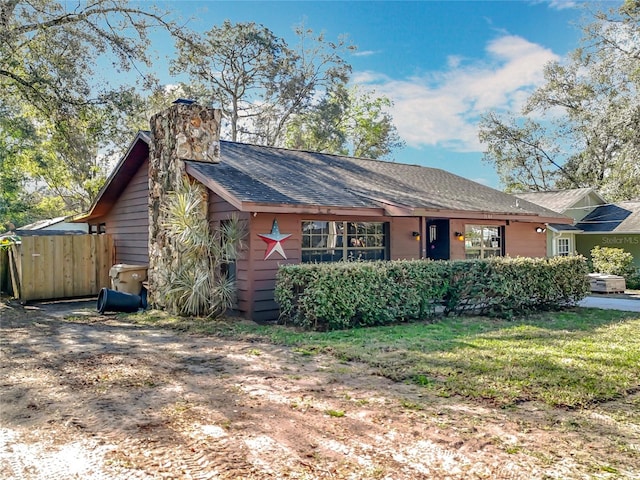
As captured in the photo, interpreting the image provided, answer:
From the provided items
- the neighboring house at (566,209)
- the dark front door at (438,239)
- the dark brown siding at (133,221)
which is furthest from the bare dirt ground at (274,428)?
the neighboring house at (566,209)

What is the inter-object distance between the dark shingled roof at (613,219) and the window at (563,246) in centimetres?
76

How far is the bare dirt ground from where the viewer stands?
2684mm

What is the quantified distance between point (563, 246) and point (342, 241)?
13.2 metres

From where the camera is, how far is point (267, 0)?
613 inches

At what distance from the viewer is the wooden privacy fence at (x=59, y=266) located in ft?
34.2

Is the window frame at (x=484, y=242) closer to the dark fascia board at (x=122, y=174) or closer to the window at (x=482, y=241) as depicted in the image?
the window at (x=482, y=241)

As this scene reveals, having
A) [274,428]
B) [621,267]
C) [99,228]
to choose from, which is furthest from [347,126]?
[274,428]

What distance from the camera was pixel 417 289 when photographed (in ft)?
26.7

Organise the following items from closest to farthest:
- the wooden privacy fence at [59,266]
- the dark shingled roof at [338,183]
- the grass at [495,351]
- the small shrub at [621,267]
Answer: the grass at [495,351]
the dark shingled roof at [338,183]
the wooden privacy fence at [59,266]
the small shrub at [621,267]

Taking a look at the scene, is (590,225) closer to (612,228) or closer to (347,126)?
(612,228)

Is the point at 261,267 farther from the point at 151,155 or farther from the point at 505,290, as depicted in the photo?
the point at 505,290

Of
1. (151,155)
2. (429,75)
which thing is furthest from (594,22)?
(151,155)

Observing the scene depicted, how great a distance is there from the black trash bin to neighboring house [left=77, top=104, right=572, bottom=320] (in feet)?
2.70

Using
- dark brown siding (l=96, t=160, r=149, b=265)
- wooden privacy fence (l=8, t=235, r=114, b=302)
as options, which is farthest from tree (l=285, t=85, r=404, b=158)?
wooden privacy fence (l=8, t=235, r=114, b=302)
